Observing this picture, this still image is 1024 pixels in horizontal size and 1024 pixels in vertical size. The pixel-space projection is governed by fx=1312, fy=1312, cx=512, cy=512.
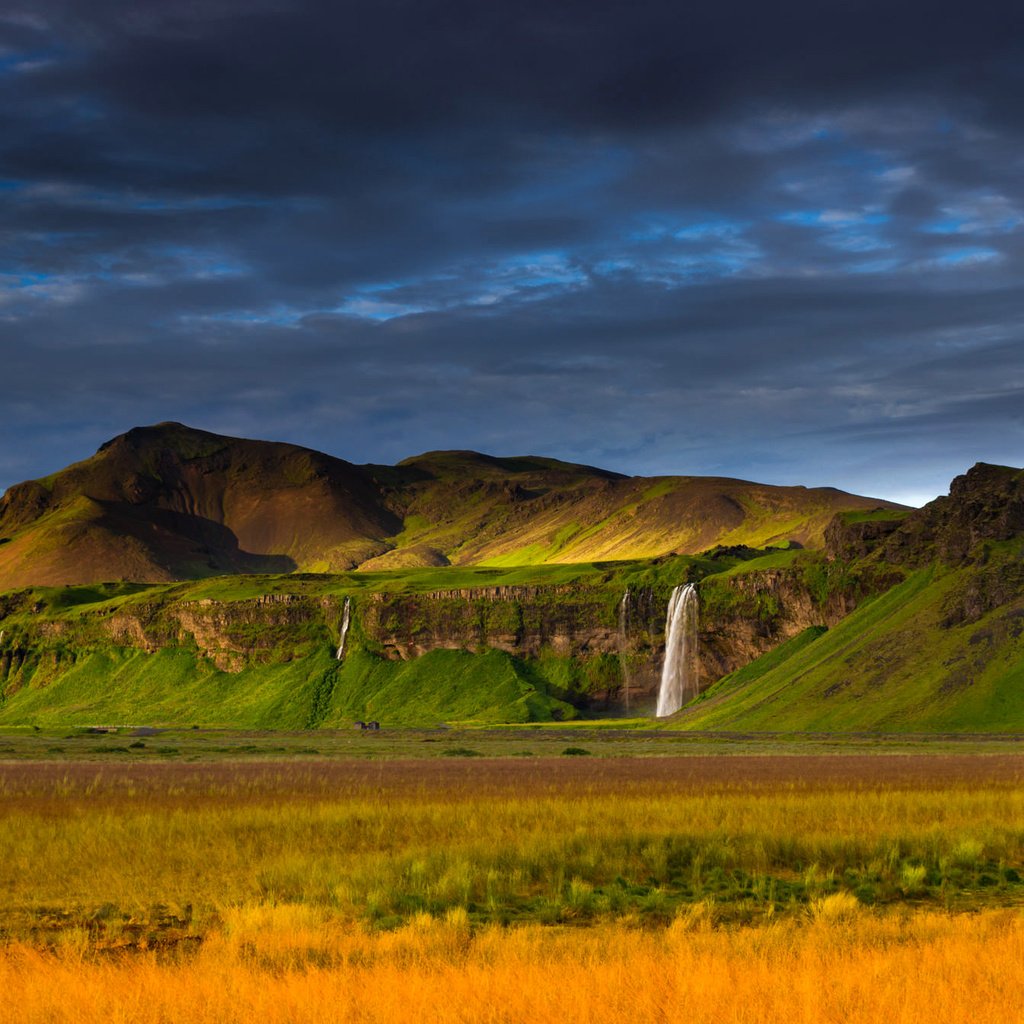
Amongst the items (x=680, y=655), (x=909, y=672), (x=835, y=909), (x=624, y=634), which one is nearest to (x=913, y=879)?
(x=835, y=909)

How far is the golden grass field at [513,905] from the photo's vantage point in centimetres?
1738

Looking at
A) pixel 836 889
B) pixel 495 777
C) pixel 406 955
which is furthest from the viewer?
pixel 495 777

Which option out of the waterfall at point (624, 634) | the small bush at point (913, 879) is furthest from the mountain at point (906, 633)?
the small bush at point (913, 879)

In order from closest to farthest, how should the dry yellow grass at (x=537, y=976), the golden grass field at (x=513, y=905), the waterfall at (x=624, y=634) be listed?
1. the dry yellow grass at (x=537, y=976)
2. the golden grass field at (x=513, y=905)
3. the waterfall at (x=624, y=634)

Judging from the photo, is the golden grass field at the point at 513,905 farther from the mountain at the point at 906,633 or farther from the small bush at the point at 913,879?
the mountain at the point at 906,633

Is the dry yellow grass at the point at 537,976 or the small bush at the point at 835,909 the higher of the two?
the dry yellow grass at the point at 537,976

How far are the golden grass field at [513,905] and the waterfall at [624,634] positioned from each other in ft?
449

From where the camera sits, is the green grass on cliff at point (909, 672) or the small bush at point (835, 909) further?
the green grass on cliff at point (909, 672)

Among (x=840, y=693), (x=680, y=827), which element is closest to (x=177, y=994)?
(x=680, y=827)

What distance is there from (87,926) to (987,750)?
77.4 m

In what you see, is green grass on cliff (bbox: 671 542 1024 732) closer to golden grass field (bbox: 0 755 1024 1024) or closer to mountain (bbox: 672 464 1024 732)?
mountain (bbox: 672 464 1024 732)

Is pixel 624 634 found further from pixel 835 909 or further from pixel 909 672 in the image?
pixel 835 909

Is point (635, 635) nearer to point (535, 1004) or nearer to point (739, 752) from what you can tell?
point (739, 752)

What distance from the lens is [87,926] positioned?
82.2 ft
